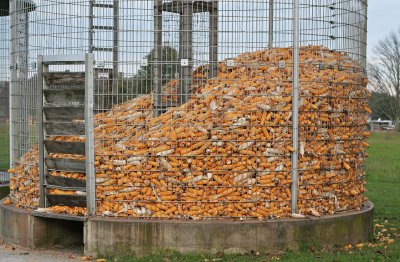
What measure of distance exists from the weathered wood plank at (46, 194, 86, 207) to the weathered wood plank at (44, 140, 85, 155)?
23.1 inches

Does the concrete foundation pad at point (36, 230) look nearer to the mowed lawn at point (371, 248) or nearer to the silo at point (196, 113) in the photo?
the silo at point (196, 113)

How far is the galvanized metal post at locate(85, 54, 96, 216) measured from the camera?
9.82 metres

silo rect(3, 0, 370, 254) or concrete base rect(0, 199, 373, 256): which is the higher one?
silo rect(3, 0, 370, 254)

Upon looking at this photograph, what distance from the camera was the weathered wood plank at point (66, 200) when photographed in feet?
32.7

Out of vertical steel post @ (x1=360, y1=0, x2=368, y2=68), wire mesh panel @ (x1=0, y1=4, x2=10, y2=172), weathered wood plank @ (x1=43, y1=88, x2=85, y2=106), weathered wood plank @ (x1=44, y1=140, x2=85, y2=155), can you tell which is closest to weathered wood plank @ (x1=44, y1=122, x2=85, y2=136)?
weathered wood plank @ (x1=44, y1=140, x2=85, y2=155)

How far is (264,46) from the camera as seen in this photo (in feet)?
33.2

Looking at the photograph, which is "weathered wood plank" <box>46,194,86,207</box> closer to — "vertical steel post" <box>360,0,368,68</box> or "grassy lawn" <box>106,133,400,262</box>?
"grassy lawn" <box>106,133,400,262</box>

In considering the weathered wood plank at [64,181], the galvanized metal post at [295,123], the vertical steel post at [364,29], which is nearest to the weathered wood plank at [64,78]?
the weathered wood plank at [64,181]

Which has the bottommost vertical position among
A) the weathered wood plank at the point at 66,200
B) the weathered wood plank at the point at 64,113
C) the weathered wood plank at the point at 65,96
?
the weathered wood plank at the point at 66,200

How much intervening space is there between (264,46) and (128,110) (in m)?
1.99

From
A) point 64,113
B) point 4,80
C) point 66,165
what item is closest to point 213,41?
point 64,113

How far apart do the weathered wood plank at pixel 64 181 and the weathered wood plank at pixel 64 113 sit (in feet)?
2.63

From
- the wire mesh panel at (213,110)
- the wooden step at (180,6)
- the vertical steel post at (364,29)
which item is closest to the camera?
the wire mesh panel at (213,110)

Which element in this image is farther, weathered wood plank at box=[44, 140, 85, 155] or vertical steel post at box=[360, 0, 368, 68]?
vertical steel post at box=[360, 0, 368, 68]
